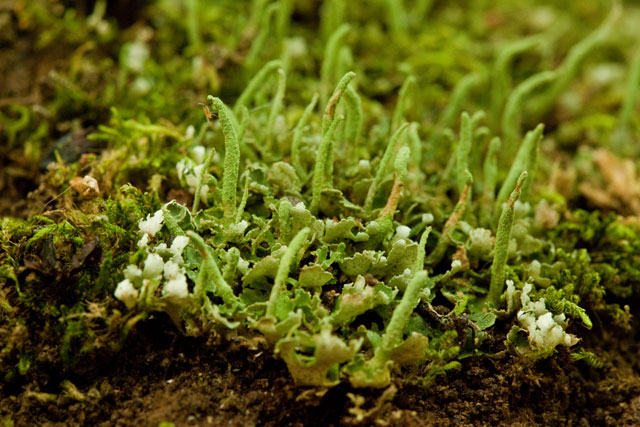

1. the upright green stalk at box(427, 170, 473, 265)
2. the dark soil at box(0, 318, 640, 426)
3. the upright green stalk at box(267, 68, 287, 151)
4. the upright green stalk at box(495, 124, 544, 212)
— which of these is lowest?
the dark soil at box(0, 318, 640, 426)

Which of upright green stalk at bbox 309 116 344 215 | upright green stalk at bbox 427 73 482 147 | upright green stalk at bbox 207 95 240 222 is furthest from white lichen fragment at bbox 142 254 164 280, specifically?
upright green stalk at bbox 427 73 482 147

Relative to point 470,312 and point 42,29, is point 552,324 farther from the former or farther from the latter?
point 42,29

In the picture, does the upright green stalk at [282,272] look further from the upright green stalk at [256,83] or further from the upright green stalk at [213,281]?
the upright green stalk at [256,83]

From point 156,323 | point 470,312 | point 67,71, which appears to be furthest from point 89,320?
point 67,71

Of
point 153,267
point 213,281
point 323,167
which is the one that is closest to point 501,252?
point 323,167

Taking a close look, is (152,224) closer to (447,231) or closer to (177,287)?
(177,287)

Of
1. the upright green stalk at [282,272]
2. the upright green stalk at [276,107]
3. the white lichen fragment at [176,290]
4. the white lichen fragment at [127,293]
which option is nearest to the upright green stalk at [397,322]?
the upright green stalk at [282,272]

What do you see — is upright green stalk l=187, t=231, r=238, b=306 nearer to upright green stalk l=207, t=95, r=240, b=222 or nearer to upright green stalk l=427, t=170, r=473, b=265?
upright green stalk l=207, t=95, r=240, b=222
